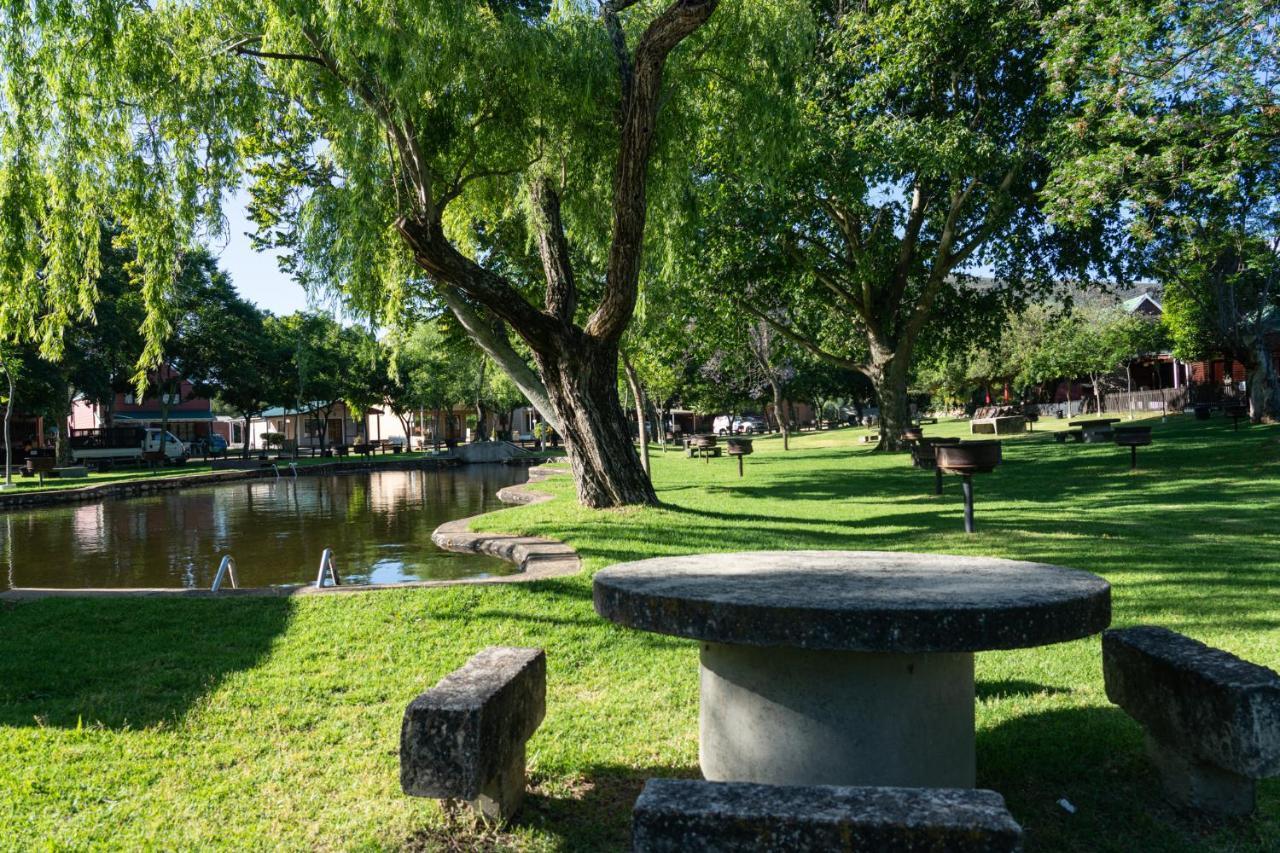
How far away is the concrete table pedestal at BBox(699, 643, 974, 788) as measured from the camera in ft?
9.95

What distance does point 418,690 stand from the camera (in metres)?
4.86

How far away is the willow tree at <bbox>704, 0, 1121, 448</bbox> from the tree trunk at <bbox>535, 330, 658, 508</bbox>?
4.46 m

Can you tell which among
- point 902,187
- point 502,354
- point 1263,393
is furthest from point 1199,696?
point 1263,393

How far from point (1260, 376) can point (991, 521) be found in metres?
24.1

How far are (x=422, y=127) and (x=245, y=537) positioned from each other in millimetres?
7400

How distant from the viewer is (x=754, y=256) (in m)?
21.5

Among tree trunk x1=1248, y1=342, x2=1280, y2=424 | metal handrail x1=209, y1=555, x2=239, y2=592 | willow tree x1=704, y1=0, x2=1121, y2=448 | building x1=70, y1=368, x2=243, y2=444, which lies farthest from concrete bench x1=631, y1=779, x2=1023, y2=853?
building x1=70, y1=368, x2=243, y2=444

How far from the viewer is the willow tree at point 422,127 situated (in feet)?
27.9

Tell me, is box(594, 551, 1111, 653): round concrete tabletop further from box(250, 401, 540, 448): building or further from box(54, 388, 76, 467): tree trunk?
box(250, 401, 540, 448): building

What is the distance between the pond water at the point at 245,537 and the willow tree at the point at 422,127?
292 centimetres

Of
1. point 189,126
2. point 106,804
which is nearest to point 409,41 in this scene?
point 189,126

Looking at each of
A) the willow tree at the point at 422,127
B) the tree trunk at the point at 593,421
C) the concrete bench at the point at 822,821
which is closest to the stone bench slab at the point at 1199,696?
the concrete bench at the point at 822,821

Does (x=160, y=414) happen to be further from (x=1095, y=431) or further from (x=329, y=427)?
(x=1095, y=431)

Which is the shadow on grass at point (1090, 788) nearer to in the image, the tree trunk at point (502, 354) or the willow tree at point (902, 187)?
the tree trunk at point (502, 354)
